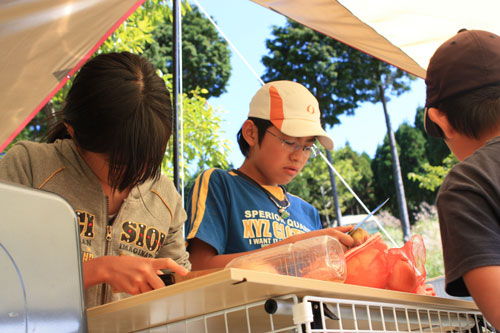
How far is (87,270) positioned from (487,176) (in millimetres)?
747

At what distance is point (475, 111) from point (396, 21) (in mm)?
1347

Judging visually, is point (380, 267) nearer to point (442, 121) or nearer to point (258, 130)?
point (442, 121)

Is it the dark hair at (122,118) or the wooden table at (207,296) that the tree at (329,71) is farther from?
the wooden table at (207,296)

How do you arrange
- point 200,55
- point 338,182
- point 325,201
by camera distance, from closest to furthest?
1. point 200,55
2. point 325,201
3. point 338,182

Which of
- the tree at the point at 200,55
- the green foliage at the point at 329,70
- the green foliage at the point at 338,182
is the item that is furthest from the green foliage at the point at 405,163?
the tree at the point at 200,55

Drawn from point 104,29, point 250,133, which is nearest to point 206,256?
point 250,133

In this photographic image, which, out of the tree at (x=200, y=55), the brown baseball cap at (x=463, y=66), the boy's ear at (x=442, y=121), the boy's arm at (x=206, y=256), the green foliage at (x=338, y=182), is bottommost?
the boy's arm at (x=206, y=256)

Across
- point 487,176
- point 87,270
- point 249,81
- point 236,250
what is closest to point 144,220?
point 236,250

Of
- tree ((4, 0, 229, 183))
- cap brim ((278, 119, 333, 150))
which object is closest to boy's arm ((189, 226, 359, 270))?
cap brim ((278, 119, 333, 150))

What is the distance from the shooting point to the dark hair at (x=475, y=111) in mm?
1123

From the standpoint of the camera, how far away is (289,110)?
68.8 inches

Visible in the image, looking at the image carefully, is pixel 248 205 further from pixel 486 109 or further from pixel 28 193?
pixel 28 193

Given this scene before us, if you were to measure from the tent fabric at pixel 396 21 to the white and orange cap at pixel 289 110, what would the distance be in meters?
0.71

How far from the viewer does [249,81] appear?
680 inches
